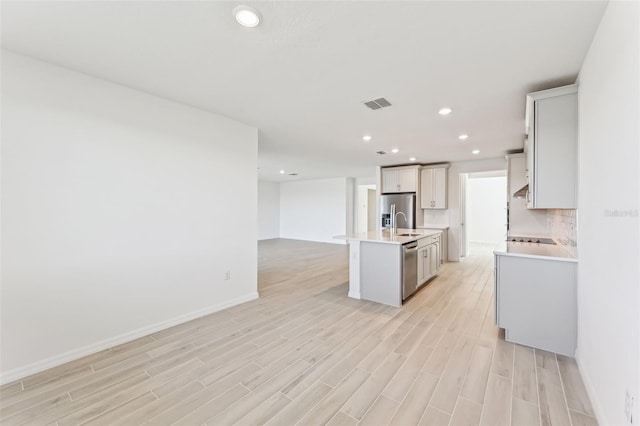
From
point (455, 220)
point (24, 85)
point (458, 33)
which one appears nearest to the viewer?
point (458, 33)

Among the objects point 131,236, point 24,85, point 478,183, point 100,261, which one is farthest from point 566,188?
point 478,183

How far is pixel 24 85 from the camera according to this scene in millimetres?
2160

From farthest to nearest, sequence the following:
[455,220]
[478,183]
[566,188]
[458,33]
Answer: [478,183] < [455,220] < [566,188] < [458,33]

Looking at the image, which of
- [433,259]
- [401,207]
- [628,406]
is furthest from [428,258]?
[628,406]

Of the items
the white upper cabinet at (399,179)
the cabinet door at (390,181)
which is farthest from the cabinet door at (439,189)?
the cabinet door at (390,181)

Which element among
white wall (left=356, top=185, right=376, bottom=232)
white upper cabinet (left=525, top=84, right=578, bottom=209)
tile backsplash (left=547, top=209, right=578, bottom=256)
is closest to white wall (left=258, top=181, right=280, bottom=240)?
white wall (left=356, top=185, right=376, bottom=232)

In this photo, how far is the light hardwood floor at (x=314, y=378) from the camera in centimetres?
173

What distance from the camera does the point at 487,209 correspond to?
32.7ft

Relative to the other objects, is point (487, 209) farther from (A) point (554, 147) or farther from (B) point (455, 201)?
(A) point (554, 147)

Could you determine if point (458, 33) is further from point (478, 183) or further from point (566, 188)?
point (478, 183)

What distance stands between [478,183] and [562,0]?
9675mm

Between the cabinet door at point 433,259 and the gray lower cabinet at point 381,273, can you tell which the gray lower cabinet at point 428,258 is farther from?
the gray lower cabinet at point 381,273

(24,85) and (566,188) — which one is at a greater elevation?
(24,85)

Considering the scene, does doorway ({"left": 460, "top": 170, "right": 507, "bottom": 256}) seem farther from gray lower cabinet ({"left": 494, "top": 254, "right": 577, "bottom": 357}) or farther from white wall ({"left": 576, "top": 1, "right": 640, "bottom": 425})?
white wall ({"left": 576, "top": 1, "right": 640, "bottom": 425})
